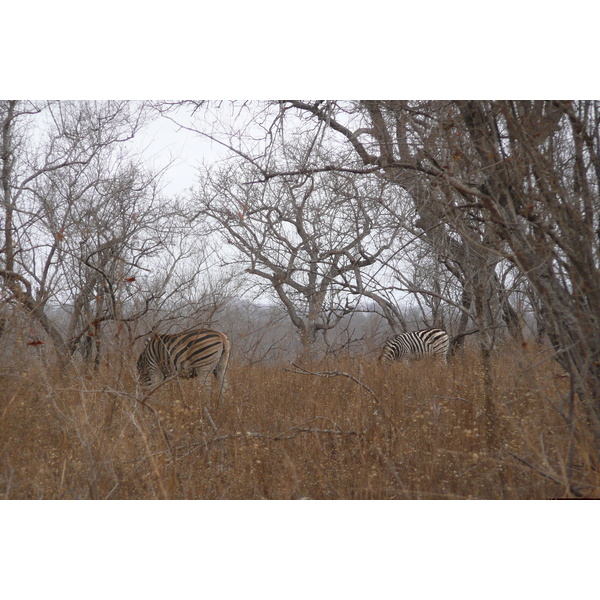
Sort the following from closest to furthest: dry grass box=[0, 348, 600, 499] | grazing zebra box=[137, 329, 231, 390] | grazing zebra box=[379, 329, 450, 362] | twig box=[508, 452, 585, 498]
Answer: twig box=[508, 452, 585, 498] → dry grass box=[0, 348, 600, 499] → grazing zebra box=[137, 329, 231, 390] → grazing zebra box=[379, 329, 450, 362]

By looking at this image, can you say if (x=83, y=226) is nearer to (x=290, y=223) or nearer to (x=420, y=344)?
(x=290, y=223)

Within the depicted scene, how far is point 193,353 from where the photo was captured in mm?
6180

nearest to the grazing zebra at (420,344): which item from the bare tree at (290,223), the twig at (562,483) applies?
the bare tree at (290,223)

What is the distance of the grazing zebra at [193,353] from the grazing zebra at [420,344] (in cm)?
317

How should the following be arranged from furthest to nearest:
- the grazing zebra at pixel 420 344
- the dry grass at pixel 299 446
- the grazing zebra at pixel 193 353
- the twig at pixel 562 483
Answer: the grazing zebra at pixel 420 344
the grazing zebra at pixel 193 353
the dry grass at pixel 299 446
the twig at pixel 562 483

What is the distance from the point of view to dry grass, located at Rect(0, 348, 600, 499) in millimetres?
3279

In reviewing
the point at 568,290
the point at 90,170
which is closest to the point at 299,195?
the point at 90,170

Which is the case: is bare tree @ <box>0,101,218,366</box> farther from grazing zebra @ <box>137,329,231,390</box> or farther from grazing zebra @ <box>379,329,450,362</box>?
grazing zebra @ <box>379,329,450,362</box>

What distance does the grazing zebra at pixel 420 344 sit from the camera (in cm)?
873

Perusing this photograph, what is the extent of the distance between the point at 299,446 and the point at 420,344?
565 centimetres

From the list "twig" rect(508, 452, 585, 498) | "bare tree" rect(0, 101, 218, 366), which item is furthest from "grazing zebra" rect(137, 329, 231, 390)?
"twig" rect(508, 452, 585, 498)

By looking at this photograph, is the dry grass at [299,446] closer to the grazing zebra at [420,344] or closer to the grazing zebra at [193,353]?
the grazing zebra at [193,353]

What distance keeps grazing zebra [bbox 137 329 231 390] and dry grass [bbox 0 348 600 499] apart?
1391mm

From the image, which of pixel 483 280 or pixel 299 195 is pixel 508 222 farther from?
pixel 299 195
